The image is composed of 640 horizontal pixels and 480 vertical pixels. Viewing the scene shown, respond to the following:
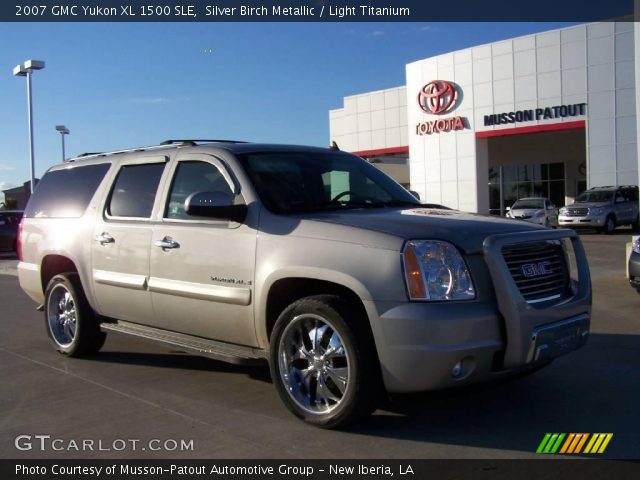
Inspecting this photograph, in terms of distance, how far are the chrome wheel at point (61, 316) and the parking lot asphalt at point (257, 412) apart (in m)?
0.25

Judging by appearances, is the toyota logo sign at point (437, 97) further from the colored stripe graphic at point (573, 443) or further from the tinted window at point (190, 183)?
the colored stripe graphic at point (573, 443)

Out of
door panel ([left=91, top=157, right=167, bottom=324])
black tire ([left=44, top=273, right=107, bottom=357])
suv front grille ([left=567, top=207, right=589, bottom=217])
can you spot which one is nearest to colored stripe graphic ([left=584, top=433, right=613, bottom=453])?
door panel ([left=91, top=157, right=167, bottom=324])

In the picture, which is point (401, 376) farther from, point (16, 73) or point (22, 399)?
point (16, 73)

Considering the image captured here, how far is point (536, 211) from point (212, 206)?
999 inches

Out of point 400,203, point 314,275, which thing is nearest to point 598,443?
point 314,275

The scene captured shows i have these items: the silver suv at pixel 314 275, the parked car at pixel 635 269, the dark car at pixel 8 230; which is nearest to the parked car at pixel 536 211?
the dark car at pixel 8 230

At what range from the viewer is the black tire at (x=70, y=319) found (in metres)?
6.36

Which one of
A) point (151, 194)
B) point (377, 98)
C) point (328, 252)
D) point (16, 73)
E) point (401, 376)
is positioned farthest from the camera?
point (377, 98)

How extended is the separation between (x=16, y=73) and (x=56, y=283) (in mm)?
22057

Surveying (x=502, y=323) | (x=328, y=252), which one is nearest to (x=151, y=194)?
(x=328, y=252)

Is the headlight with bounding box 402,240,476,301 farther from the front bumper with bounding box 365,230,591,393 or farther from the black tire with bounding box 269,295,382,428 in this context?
the black tire with bounding box 269,295,382,428

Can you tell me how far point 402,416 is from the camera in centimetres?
456

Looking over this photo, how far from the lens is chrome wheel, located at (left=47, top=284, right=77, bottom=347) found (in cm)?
661

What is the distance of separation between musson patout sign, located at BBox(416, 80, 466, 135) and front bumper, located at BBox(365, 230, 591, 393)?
32.3m
